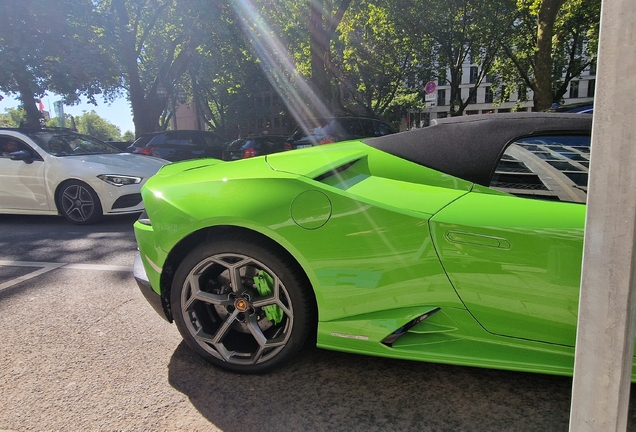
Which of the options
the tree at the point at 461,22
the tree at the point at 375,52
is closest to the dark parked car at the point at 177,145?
the tree at the point at 375,52

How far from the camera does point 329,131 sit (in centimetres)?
815

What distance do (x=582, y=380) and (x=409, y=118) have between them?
1736 inches

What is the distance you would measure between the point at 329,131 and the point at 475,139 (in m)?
6.30

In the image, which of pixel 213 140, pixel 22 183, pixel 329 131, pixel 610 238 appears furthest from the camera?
pixel 213 140

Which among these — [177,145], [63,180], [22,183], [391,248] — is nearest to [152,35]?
[177,145]

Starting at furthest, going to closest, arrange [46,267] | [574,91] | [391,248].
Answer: [574,91], [46,267], [391,248]

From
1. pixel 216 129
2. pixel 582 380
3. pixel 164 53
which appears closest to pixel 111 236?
pixel 582 380

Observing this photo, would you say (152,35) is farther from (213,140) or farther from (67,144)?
(67,144)

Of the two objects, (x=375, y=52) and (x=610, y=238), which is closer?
(x=610, y=238)

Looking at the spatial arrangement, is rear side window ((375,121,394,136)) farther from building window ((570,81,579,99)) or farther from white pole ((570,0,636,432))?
building window ((570,81,579,99))

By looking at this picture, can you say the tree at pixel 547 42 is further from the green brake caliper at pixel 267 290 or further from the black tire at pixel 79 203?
the green brake caliper at pixel 267 290

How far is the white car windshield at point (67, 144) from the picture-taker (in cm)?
597

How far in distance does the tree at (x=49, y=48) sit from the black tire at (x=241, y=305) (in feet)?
41.8

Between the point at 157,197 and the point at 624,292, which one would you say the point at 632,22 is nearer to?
the point at 624,292
